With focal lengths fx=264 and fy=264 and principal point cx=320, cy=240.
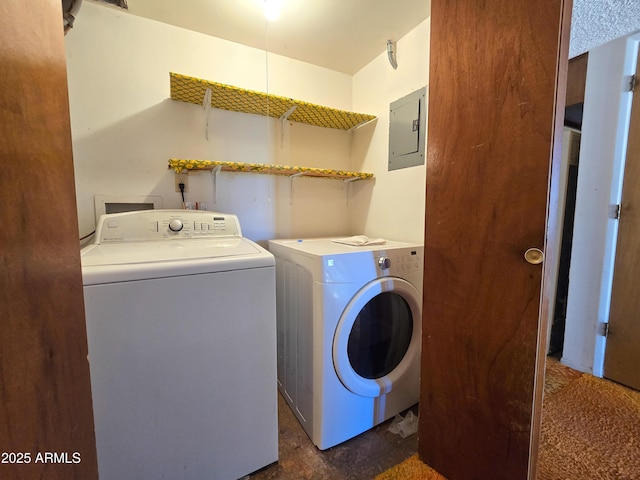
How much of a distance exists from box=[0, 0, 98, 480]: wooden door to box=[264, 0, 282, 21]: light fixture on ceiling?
1.21 metres

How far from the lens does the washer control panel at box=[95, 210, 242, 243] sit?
50.8 inches

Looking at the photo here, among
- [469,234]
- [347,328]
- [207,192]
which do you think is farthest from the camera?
[207,192]

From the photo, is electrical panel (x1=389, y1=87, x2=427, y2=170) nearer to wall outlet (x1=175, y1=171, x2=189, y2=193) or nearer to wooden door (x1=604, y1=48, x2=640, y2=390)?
wooden door (x1=604, y1=48, x2=640, y2=390)

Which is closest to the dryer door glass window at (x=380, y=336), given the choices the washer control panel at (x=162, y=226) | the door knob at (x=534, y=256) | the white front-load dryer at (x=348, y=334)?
the white front-load dryer at (x=348, y=334)

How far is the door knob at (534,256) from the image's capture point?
0.77 m

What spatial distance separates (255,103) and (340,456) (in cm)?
193

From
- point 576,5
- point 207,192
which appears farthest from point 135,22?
point 576,5

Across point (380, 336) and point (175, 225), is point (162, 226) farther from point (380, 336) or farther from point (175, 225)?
point (380, 336)

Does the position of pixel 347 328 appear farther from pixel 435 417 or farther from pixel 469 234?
pixel 469 234

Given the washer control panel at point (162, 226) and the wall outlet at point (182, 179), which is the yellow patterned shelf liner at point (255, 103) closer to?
the wall outlet at point (182, 179)

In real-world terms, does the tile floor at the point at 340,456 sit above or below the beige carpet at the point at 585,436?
below

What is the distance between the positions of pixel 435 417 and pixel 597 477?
25.5 inches

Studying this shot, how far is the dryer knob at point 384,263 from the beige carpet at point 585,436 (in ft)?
2.75

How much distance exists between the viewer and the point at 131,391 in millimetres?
827
